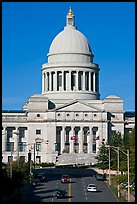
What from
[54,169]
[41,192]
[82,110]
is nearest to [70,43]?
[82,110]

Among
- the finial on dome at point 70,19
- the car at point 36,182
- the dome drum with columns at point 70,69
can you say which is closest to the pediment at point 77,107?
the dome drum with columns at point 70,69

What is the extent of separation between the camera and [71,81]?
14762 centimetres

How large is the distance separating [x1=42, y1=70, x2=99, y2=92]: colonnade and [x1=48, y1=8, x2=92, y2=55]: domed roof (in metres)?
5.58

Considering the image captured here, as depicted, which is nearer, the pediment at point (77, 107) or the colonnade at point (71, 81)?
the pediment at point (77, 107)

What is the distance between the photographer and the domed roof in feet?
495

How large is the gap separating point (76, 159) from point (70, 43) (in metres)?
35.1

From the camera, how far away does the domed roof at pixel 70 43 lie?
151 m

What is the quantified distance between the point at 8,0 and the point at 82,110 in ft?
386

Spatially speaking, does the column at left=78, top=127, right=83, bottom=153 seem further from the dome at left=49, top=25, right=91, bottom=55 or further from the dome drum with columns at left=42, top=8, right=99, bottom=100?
the dome at left=49, top=25, right=91, bottom=55

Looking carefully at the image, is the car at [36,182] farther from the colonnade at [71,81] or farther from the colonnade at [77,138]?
the colonnade at [71,81]

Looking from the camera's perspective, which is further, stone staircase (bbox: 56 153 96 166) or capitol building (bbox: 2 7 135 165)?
capitol building (bbox: 2 7 135 165)

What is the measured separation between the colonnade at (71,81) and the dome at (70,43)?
557 cm

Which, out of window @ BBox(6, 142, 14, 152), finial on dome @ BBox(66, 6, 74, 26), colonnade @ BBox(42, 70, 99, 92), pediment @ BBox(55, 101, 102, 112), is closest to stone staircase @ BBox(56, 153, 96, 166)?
pediment @ BBox(55, 101, 102, 112)

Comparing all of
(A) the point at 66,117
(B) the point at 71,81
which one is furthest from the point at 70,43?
(A) the point at 66,117
